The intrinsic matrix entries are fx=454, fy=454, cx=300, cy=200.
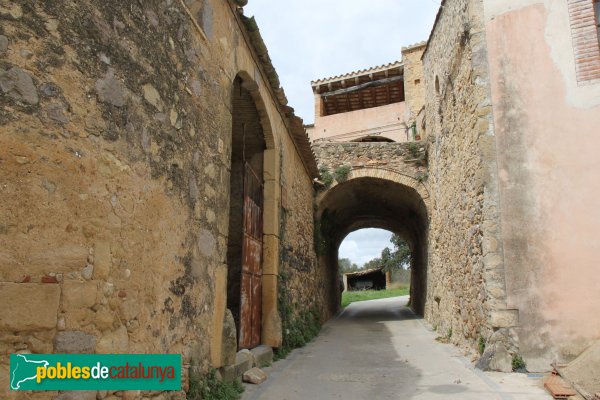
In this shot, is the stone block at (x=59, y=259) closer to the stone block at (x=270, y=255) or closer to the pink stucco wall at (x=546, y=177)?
the stone block at (x=270, y=255)

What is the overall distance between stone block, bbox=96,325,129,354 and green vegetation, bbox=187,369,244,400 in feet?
3.06

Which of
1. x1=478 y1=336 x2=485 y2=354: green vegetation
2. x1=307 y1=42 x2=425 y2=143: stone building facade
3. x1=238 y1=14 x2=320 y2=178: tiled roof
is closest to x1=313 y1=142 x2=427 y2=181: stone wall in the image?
x1=238 y1=14 x2=320 y2=178: tiled roof

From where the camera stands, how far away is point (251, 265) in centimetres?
614

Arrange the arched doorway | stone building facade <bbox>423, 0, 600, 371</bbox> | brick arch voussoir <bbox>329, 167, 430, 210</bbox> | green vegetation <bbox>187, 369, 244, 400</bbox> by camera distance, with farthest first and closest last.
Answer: brick arch voussoir <bbox>329, 167, 430, 210</bbox> → the arched doorway → stone building facade <bbox>423, 0, 600, 371</bbox> → green vegetation <bbox>187, 369, 244, 400</bbox>

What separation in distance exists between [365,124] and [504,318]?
51.3 ft

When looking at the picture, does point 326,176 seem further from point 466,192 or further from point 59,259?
point 59,259

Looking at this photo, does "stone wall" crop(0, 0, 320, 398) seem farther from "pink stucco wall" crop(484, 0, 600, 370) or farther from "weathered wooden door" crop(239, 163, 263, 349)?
"pink stucco wall" crop(484, 0, 600, 370)

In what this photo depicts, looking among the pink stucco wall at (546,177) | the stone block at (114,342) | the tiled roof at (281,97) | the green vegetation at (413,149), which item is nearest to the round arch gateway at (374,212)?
the green vegetation at (413,149)

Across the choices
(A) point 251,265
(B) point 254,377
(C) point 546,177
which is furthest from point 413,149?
(B) point 254,377

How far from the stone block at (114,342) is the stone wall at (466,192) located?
4460 millimetres

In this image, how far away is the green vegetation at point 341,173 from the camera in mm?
11608

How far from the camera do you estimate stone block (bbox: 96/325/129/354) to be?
8.45 ft

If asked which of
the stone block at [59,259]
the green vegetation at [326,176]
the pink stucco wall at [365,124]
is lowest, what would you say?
the stone block at [59,259]

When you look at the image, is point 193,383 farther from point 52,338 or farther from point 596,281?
point 596,281
